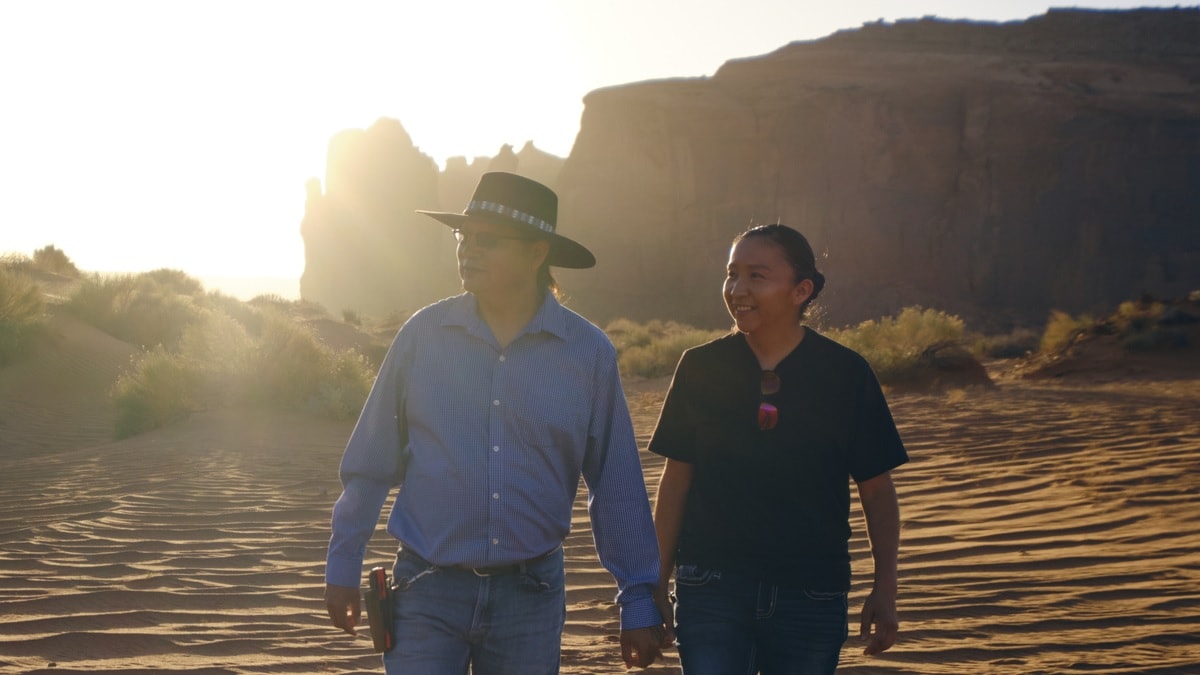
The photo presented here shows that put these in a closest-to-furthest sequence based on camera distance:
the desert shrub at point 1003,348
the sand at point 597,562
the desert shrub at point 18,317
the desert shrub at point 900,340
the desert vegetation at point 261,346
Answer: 1. the sand at point 597,562
2. the desert vegetation at point 261,346
3. the desert shrub at point 18,317
4. the desert shrub at point 900,340
5. the desert shrub at point 1003,348

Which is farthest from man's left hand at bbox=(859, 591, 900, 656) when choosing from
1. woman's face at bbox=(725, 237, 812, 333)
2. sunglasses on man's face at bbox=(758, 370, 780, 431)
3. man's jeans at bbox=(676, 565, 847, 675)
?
woman's face at bbox=(725, 237, 812, 333)

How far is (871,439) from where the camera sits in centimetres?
274

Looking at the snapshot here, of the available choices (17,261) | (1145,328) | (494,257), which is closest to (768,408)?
(494,257)

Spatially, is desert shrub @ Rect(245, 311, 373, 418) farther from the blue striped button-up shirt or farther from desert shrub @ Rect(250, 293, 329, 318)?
A: desert shrub @ Rect(250, 293, 329, 318)

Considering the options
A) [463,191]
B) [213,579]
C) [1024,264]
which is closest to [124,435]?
[213,579]

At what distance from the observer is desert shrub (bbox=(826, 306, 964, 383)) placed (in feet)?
52.0

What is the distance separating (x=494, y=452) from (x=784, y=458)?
69 centimetres

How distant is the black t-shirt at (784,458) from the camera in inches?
104

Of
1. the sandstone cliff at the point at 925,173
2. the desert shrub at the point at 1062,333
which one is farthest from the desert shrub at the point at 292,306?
the desert shrub at the point at 1062,333

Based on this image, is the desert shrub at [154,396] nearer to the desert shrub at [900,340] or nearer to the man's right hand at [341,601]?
the desert shrub at [900,340]

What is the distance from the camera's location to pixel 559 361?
2.72 meters

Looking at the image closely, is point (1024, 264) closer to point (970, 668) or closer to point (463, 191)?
point (970, 668)

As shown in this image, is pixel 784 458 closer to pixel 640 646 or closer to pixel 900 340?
pixel 640 646

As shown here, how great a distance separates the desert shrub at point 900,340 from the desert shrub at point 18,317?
11.5 meters
